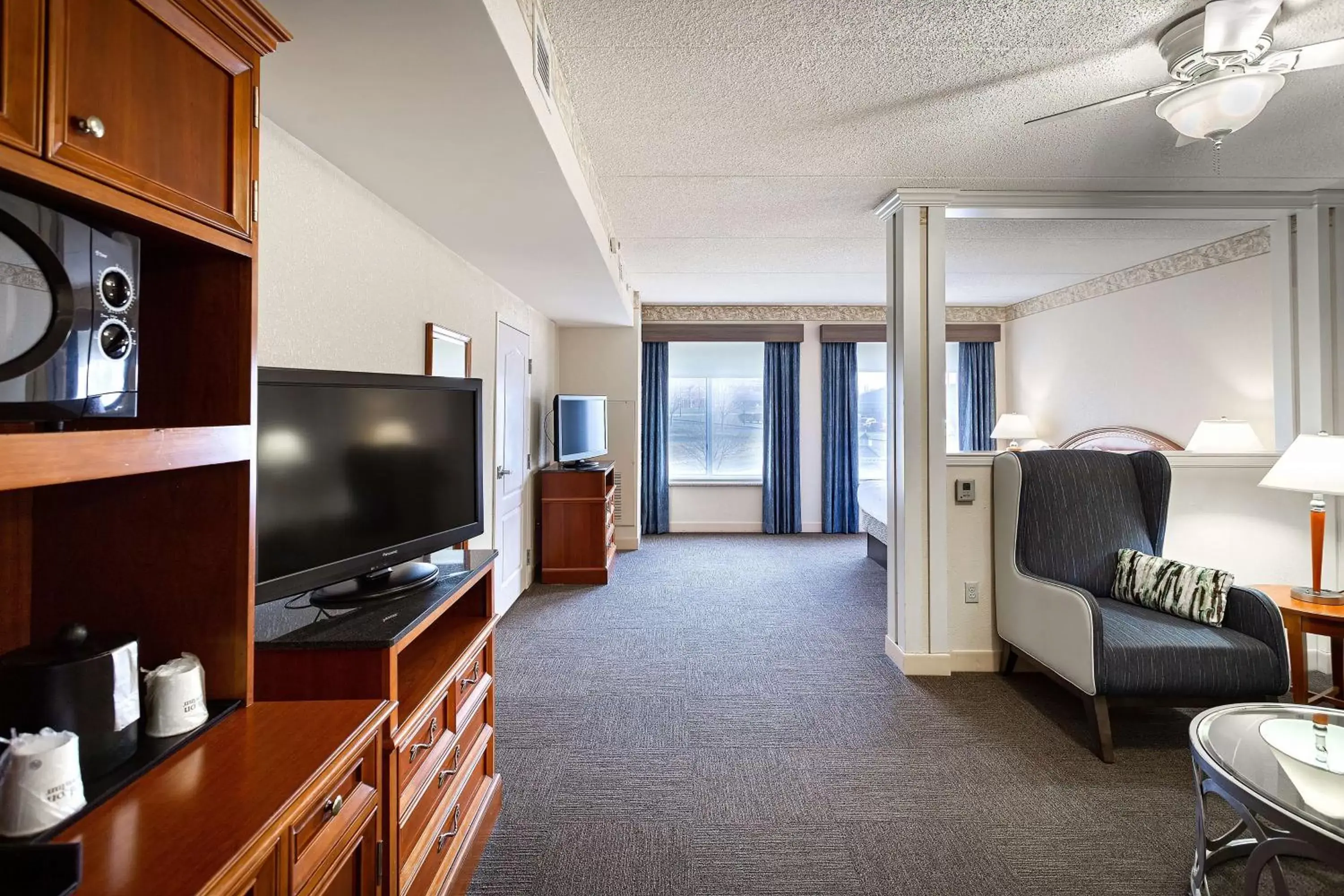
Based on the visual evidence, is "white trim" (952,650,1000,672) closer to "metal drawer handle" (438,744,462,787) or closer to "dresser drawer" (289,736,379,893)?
"metal drawer handle" (438,744,462,787)

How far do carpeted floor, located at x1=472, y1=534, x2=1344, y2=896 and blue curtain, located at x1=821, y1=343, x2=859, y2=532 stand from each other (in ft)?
9.91

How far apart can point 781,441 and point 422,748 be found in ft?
17.8

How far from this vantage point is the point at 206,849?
72cm

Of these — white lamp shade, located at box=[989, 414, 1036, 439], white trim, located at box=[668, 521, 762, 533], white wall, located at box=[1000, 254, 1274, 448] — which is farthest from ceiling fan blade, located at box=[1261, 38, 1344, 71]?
white trim, located at box=[668, 521, 762, 533]

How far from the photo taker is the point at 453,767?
1600 mm

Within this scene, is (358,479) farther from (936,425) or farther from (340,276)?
(936,425)

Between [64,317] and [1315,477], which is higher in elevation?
[64,317]

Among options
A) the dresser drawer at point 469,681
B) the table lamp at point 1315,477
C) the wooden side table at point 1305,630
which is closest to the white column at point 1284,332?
the table lamp at point 1315,477

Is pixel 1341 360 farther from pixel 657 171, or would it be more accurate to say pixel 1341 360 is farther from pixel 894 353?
pixel 657 171

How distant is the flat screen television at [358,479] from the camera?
1306 mm

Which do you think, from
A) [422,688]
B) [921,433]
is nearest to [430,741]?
[422,688]

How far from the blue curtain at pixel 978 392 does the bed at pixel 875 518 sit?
141 cm

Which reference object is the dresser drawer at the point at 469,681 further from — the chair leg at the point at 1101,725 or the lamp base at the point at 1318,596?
the lamp base at the point at 1318,596

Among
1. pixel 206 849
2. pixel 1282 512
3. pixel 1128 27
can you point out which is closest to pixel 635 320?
pixel 1128 27
